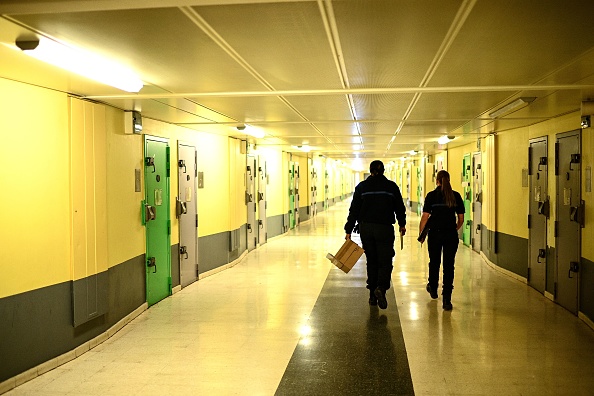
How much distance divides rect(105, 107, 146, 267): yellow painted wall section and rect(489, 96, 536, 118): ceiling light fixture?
398cm

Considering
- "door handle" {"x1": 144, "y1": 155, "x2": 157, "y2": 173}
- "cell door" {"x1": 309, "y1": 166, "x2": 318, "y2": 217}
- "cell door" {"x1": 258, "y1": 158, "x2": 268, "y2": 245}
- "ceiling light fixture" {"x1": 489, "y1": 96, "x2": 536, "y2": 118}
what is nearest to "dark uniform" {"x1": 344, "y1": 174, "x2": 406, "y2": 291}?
"ceiling light fixture" {"x1": 489, "y1": 96, "x2": 536, "y2": 118}

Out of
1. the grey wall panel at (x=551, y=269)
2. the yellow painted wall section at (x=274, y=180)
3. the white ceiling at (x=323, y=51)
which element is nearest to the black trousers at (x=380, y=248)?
the white ceiling at (x=323, y=51)

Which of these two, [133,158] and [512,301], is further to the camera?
[512,301]

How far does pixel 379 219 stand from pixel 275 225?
7765 mm

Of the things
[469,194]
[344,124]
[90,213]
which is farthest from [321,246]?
[90,213]

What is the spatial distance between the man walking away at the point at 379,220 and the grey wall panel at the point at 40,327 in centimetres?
267

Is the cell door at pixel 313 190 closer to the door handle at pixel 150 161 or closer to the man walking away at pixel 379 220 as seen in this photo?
the door handle at pixel 150 161

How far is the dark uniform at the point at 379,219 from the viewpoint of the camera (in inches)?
221

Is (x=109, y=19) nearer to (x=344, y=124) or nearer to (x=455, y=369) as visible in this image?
(x=455, y=369)

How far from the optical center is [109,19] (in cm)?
266

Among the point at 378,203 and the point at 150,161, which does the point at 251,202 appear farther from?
the point at 378,203

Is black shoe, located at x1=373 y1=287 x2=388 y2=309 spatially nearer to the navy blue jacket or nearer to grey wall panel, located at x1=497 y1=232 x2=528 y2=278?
the navy blue jacket

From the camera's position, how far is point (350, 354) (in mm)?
4328

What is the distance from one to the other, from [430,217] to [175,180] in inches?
133
